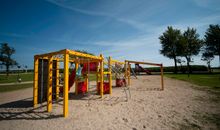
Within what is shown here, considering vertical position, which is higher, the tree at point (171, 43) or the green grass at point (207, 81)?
the tree at point (171, 43)

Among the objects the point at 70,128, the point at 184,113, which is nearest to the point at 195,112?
the point at 184,113

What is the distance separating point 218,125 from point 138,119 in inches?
87.2

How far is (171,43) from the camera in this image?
3959cm

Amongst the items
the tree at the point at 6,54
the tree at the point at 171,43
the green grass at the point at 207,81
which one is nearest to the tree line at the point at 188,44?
the tree at the point at 171,43

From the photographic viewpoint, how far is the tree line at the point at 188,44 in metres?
34.8

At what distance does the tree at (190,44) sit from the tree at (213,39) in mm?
2172

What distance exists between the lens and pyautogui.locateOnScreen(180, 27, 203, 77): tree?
36.7 meters

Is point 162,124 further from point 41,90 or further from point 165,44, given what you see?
point 165,44

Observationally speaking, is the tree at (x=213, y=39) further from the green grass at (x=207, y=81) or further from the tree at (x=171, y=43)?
the green grass at (x=207, y=81)

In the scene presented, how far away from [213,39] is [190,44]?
17.9ft

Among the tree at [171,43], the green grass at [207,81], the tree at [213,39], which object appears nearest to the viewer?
the green grass at [207,81]

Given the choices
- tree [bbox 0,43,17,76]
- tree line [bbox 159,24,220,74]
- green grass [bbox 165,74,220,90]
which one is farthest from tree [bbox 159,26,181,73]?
tree [bbox 0,43,17,76]

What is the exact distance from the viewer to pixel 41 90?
6230 millimetres

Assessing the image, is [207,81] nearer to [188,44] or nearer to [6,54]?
[188,44]
